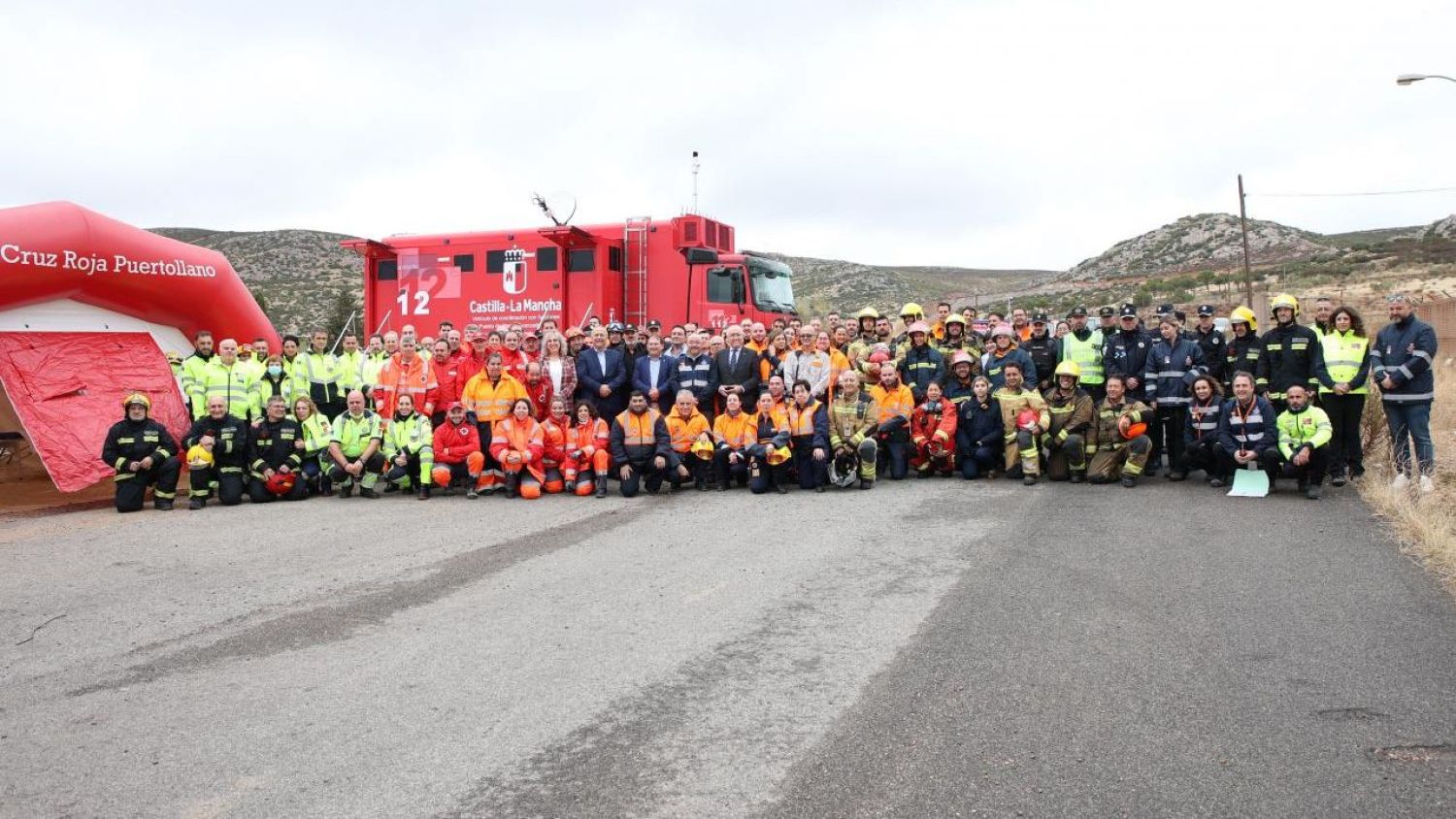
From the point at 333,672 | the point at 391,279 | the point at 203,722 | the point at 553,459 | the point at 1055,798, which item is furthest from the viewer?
the point at 391,279

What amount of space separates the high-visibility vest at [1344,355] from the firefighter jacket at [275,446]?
10.7 metres

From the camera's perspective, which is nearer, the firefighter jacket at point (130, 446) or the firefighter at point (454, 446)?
the firefighter jacket at point (130, 446)

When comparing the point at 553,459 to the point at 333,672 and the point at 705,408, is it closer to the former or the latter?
the point at 705,408

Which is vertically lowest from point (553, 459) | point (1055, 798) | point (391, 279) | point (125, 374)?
point (1055, 798)

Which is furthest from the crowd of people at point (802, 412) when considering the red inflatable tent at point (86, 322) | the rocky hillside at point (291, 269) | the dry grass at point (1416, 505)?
the rocky hillside at point (291, 269)

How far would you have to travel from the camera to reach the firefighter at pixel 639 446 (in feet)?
35.6

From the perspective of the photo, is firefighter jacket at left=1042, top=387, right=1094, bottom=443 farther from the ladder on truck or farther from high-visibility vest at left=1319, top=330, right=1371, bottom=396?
the ladder on truck

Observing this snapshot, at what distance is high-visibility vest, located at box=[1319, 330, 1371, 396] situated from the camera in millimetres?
10250

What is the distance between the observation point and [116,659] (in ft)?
17.6

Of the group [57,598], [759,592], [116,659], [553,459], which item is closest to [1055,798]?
[759,592]

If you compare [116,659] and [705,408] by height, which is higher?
[705,408]

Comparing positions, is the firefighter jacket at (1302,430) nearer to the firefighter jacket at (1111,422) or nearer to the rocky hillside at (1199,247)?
the firefighter jacket at (1111,422)

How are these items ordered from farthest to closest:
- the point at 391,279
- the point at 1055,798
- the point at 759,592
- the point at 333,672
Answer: the point at 391,279 → the point at 759,592 → the point at 333,672 → the point at 1055,798

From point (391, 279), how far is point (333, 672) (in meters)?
13.8
